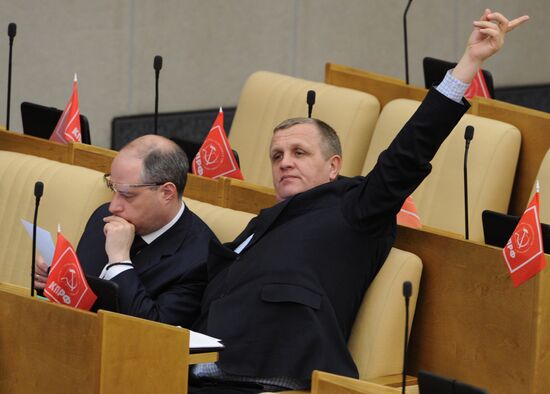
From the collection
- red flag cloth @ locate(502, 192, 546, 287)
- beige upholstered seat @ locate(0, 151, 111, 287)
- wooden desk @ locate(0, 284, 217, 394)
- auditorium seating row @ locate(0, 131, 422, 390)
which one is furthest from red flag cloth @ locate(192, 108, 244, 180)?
red flag cloth @ locate(502, 192, 546, 287)

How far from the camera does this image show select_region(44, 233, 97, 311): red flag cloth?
3.37 meters

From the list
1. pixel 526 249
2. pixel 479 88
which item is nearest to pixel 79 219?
pixel 526 249

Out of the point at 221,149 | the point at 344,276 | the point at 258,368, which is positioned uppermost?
the point at 221,149

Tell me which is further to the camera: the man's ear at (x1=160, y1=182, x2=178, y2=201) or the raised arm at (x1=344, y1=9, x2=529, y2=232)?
the man's ear at (x1=160, y1=182, x2=178, y2=201)

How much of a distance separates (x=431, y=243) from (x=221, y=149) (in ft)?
4.07

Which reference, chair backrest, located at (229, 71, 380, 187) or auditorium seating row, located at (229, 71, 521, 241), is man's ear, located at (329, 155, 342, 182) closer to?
auditorium seating row, located at (229, 71, 521, 241)

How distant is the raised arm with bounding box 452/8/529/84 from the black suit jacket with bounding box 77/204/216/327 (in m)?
0.89

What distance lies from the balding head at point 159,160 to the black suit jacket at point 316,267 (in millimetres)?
305

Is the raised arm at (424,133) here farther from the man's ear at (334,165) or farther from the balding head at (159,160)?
the balding head at (159,160)

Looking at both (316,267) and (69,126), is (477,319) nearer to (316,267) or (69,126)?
(316,267)

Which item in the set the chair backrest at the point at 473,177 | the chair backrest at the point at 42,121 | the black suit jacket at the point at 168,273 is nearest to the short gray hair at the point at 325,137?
the black suit jacket at the point at 168,273

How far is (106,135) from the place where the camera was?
6.96 metres

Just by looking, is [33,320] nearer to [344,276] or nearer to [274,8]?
[344,276]

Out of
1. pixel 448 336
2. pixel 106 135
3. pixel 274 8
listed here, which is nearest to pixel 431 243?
pixel 448 336
